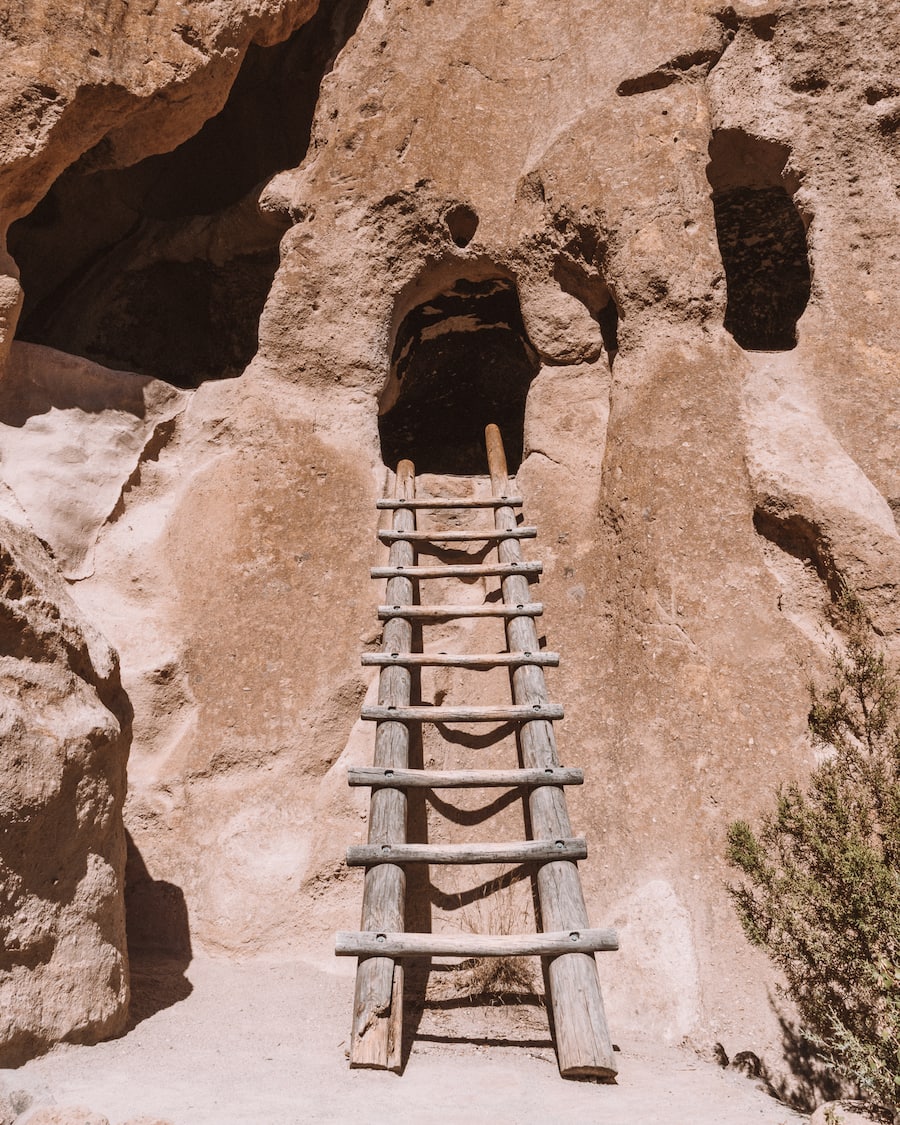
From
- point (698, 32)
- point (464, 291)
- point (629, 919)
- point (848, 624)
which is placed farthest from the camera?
point (464, 291)

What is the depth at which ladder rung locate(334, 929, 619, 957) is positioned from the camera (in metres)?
2.23

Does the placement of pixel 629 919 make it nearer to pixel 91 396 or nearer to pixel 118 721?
pixel 118 721

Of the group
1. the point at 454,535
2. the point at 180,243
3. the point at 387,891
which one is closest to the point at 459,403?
the point at 180,243

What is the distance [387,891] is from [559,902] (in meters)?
0.44

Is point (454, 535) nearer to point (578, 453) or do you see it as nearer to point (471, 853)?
point (578, 453)

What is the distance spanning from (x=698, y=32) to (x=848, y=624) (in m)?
2.69

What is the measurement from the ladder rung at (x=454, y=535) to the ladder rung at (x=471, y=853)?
4.44ft

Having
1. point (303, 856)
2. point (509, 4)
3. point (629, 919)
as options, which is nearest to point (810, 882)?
point (629, 919)

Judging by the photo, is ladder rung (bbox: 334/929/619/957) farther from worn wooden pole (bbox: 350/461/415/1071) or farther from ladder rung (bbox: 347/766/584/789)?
ladder rung (bbox: 347/766/584/789)

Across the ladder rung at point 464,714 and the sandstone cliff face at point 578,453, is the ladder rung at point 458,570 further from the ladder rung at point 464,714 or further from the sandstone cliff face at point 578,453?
the ladder rung at point 464,714

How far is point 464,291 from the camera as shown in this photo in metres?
4.90

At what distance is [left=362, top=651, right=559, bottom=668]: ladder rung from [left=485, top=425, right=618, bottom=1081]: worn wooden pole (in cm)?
3

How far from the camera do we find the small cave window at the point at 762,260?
518cm

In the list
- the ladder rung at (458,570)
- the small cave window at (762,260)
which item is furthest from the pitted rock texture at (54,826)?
the small cave window at (762,260)
